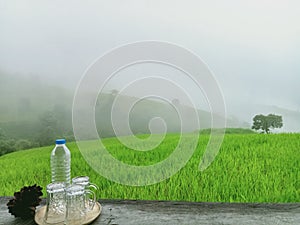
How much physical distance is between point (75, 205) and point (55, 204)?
3.5 inches

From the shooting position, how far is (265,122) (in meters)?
1.58

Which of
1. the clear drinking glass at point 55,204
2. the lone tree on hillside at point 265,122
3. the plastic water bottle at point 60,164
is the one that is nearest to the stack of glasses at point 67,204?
the clear drinking glass at point 55,204

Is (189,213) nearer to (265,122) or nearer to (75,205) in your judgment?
(75,205)

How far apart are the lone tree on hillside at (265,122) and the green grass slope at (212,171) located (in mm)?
55

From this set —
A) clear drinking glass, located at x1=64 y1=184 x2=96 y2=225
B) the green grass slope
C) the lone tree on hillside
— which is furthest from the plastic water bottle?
the lone tree on hillside

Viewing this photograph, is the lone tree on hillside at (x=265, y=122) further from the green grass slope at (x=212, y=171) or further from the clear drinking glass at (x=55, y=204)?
the clear drinking glass at (x=55, y=204)

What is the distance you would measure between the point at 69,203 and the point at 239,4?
1.22 metres

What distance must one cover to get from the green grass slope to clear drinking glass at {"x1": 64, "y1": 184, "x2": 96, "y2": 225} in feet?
1.02

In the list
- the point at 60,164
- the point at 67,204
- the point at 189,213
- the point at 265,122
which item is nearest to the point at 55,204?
Answer: the point at 67,204

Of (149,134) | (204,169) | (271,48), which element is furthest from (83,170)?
(271,48)

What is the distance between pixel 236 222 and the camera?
104 centimetres

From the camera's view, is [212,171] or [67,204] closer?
[67,204]

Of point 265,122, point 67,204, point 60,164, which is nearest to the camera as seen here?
point 67,204

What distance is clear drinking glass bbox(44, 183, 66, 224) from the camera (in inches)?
41.6
